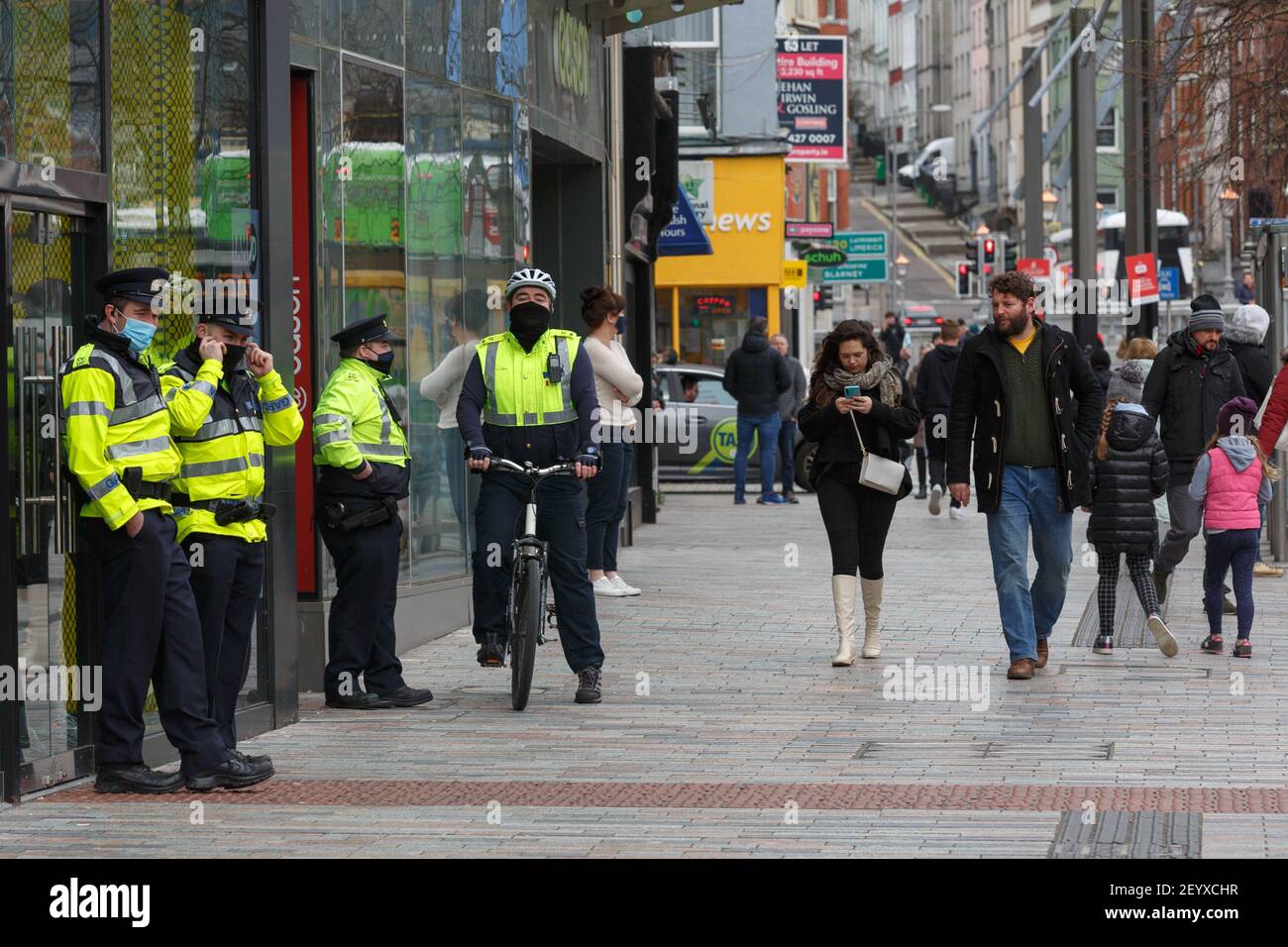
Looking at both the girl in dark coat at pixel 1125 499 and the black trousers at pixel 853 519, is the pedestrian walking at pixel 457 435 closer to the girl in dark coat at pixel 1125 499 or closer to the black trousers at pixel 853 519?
the black trousers at pixel 853 519

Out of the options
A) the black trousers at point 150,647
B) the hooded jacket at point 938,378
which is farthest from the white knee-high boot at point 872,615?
the hooded jacket at point 938,378

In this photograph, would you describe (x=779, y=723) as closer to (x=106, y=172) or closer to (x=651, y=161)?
(x=106, y=172)

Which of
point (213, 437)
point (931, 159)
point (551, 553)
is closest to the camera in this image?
point (213, 437)

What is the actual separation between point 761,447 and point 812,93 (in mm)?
20868

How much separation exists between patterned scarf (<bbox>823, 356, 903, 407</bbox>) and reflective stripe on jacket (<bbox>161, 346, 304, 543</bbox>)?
3951 millimetres

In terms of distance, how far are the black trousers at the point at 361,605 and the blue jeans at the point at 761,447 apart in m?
14.3

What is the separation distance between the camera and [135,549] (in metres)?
8.13

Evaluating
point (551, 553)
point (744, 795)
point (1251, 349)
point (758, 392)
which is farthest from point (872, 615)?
point (758, 392)

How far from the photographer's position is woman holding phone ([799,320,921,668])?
38.9ft

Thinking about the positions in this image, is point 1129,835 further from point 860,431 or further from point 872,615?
point 872,615

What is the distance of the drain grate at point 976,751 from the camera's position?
899cm

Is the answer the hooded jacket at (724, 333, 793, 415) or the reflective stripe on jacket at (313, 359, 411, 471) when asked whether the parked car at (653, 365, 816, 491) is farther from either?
the reflective stripe on jacket at (313, 359, 411, 471)
